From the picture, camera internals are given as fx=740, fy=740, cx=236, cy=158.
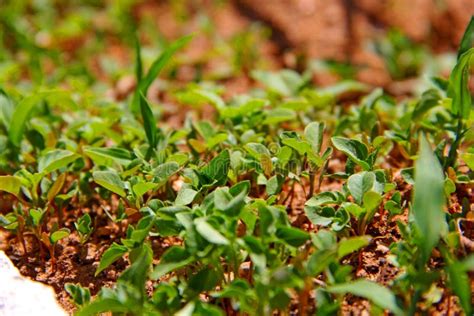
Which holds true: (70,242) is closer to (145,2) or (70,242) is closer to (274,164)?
(274,164)

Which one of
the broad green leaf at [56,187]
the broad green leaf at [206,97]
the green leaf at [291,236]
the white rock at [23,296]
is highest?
the green leaf at [291,236]

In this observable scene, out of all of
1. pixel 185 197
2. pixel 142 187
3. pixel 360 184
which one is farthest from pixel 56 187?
pixel 360 184

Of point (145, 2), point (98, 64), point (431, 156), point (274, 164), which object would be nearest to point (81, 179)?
point (274, 164)

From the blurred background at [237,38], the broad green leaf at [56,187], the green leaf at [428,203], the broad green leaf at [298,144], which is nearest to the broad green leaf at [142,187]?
the broad green leaf at [56,187]

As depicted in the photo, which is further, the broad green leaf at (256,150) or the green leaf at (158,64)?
the green leaf at (158,64)

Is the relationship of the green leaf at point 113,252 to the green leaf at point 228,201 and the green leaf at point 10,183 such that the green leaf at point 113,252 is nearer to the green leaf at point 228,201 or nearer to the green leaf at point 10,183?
the green leaf at point 228,201

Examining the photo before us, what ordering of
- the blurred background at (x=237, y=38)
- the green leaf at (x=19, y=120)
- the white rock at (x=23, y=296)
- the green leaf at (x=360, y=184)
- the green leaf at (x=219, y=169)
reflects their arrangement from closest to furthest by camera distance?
1. the white rock at (x=23, y=296)
2. the green leaf at (x=360, y=184)
3. the green leaf at (x=219, y=169)
4. the green leaf at (x=19, y=120)
5. the blurred background at (x=237, y=38)

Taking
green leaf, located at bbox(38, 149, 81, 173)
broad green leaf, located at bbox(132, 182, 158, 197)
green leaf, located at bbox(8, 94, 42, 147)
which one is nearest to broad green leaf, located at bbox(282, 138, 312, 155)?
broad green leaf, located at bbox(132, 182, 158, 197)

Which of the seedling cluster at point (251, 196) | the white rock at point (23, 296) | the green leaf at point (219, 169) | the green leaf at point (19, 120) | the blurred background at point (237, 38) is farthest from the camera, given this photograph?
the blurred background at point (237, 38)
